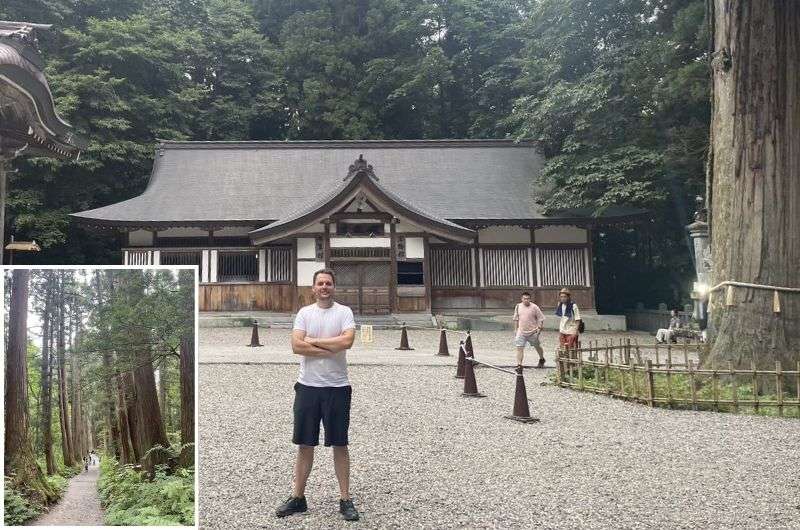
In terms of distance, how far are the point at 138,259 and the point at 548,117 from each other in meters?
14.3

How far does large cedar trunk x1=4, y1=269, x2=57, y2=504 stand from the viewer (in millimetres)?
2408

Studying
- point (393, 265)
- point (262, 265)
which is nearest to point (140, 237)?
point (262, 265)

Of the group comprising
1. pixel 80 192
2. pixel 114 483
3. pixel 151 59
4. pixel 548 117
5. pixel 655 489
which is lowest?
pixel 655 489

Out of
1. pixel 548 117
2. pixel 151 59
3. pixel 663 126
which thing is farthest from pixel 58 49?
pixel 663 126

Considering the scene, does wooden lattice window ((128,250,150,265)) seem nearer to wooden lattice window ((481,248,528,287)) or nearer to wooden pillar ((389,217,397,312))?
wooden pillar ((389,217,397,312))

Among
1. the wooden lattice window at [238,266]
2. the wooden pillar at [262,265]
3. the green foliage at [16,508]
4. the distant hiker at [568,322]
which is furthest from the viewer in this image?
the wooden lattice window at [238,266]

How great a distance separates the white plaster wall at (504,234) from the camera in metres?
20.5

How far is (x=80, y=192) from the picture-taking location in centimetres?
2381

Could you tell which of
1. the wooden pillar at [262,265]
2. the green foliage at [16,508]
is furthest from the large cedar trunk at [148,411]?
the wooden pillar at [262,265]

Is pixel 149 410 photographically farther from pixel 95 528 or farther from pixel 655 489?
pixel 655 489

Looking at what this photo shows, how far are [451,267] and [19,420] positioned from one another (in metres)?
18.3

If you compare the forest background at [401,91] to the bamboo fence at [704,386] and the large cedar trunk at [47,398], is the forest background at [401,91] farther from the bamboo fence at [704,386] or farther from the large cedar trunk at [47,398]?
the large cedar trunk at [47,398]

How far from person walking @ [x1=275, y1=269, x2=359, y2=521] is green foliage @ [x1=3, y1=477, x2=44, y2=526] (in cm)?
149

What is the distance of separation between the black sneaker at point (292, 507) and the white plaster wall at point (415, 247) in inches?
600
